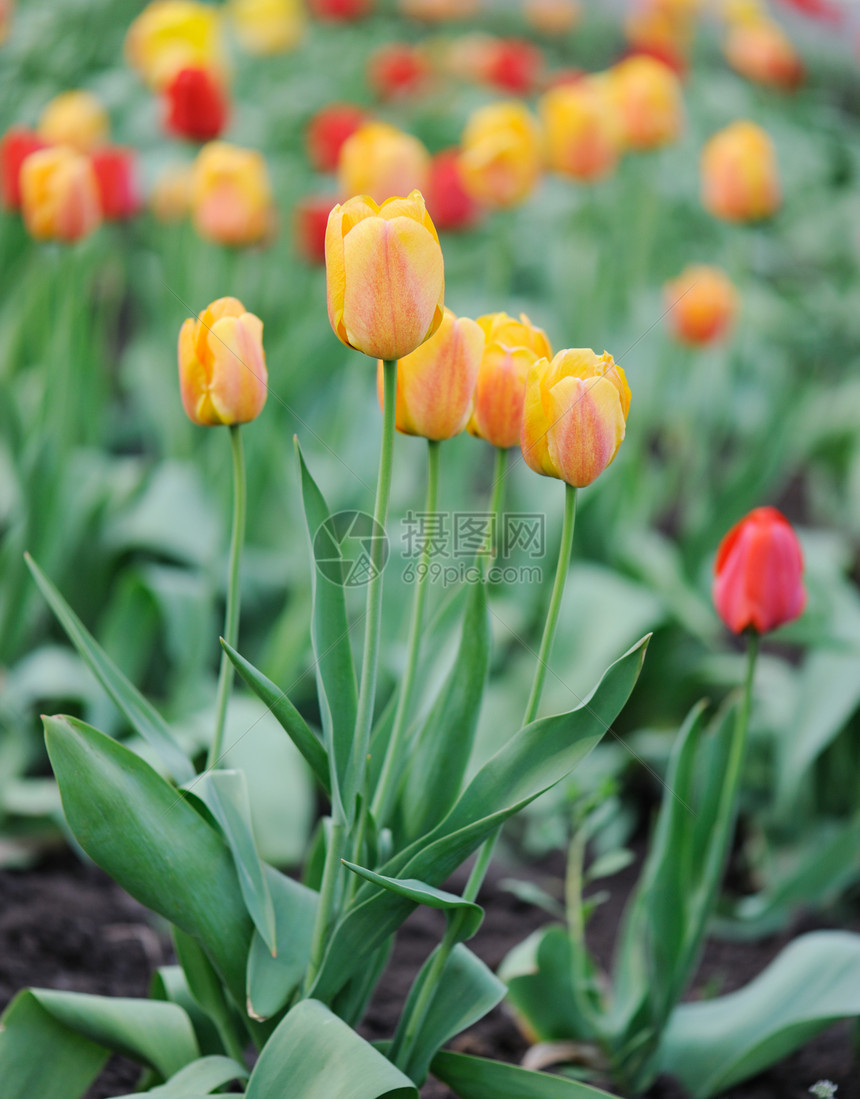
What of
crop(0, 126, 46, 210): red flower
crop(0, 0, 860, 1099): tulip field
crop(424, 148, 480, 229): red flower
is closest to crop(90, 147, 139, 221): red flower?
crop(0, 0, 860, 1099): tulip field

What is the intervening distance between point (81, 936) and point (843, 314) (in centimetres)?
300

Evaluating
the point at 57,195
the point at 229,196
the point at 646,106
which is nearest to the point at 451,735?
the point at 57,195

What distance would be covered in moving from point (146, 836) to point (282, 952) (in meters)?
0.15

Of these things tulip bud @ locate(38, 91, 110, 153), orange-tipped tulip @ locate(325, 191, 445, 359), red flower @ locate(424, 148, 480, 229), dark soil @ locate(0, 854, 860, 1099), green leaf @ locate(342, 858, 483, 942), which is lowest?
dark soil @ locate(0, 854, 860, 1099)

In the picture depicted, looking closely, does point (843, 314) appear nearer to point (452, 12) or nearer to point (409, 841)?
point (452, 12)

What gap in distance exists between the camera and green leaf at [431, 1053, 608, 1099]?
2.81 feet

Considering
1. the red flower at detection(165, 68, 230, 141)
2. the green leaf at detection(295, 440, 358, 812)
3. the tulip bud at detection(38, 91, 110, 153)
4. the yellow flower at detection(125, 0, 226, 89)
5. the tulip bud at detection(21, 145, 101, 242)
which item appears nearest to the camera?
the green leaf at detection(295, 440, 358, 812)

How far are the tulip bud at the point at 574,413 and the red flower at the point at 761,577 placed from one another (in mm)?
277

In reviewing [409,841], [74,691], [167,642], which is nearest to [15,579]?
[74,691]

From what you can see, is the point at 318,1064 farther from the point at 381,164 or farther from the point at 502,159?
the point at 502,159

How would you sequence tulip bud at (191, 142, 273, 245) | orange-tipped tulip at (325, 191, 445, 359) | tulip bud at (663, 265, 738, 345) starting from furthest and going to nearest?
tulip bud at (663, 265, 738, 345)
tulip bud at (191, 142, 273, 245)
orange-tipped tulip at (325, 191, 445, 359)

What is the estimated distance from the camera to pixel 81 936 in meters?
1.29

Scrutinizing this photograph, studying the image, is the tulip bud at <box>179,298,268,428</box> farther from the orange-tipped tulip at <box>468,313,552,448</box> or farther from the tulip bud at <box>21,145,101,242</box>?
the tulip bud at <box>21,145,101,242</box>

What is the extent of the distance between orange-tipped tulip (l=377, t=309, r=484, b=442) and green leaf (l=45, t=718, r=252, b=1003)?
34 cm
